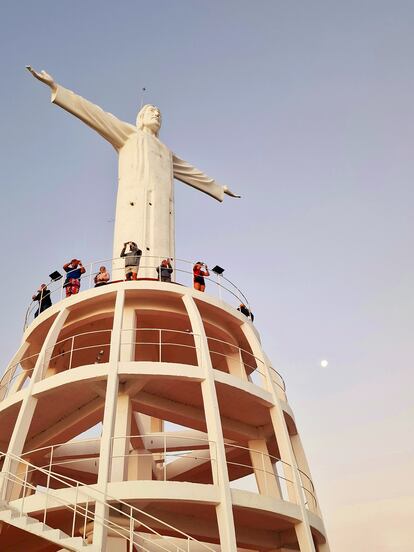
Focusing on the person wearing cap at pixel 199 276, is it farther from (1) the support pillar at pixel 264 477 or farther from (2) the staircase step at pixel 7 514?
(2) the staircase step at pixel 7 514

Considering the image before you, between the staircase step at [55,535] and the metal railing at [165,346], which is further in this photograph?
the metal railing at [165,346]

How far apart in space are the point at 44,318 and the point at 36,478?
6.52 meters

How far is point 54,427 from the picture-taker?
19266 millimetres

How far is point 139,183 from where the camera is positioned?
23.2 metres

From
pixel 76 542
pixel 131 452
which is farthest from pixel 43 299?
pixel 76 542

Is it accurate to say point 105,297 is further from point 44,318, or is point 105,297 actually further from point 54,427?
point 54,427

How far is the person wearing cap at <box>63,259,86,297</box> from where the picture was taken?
19316 mm

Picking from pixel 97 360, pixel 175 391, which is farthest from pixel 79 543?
pixel 97 360

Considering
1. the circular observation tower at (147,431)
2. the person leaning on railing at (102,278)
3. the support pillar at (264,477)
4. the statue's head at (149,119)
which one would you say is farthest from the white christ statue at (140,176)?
the support pillar at (264,477)

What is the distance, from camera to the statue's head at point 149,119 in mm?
25094

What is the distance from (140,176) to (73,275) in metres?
5.53

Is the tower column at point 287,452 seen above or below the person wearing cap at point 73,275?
below

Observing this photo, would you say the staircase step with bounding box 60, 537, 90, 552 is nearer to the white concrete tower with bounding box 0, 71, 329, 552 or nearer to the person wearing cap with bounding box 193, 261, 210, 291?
the white concrete tower with bounding box 0, 71, 329, 552

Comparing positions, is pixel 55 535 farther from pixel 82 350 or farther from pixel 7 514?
pixel 82 350
